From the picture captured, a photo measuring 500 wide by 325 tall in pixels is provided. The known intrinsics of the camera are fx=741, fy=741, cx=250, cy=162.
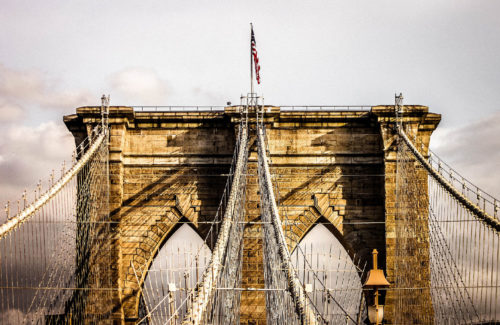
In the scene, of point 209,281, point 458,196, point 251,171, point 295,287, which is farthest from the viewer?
point 251,171

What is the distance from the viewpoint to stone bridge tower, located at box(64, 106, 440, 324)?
69.0 feet

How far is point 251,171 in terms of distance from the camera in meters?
21.1

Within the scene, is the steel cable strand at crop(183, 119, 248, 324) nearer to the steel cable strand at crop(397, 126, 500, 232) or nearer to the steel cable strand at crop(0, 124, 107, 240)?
the steel cable strand at crop(0, 124, 107, 240)

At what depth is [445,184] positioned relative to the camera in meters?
17.7

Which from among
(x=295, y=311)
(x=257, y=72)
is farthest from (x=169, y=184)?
(x=295, y=311)

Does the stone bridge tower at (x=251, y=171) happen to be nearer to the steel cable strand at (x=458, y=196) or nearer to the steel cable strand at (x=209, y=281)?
the steel cable strand at (x=458, y=196)

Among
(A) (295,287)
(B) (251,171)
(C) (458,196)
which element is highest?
(B) (251,171)

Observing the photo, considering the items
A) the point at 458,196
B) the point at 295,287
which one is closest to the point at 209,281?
the point at 295,287

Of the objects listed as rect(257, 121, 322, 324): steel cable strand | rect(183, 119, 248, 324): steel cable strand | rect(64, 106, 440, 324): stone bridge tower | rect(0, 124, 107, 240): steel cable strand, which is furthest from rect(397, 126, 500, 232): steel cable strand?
rect(0, 124, 107, 240): steel cable strand

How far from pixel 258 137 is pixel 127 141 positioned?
4.01 m

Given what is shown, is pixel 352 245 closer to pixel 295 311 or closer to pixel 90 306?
pixel 90 306

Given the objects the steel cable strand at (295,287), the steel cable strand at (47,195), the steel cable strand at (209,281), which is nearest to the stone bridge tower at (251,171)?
the steel cable strand at (47,195)

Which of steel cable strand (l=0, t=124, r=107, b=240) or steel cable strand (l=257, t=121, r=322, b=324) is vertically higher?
steel cable strand (l=0, t=124, r=107, b=240)

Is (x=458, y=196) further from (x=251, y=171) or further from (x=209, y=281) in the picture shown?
(x=209, y=281)
